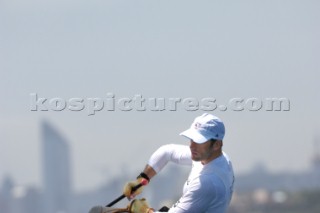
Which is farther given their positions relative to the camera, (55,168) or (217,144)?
(55,168)

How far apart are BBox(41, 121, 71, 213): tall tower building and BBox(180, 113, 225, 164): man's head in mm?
81365

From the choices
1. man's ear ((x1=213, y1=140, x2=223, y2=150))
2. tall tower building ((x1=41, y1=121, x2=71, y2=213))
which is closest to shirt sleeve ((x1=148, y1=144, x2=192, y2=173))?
man's ear ((x1=213, y1=140, x2=223, y2=150))

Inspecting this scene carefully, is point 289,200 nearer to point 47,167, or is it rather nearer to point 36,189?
point 36,189

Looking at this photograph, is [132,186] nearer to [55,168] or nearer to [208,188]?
[208,188]

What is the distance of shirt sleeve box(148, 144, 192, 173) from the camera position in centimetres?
1203

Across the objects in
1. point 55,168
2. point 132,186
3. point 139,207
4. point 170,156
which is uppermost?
point 170,156

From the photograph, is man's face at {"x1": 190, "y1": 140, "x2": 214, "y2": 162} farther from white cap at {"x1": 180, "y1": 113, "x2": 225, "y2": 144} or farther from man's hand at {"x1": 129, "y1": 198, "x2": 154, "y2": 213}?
man's hand at {"x1": 129, "y1": 198, "x2": 154, "y2": 213}

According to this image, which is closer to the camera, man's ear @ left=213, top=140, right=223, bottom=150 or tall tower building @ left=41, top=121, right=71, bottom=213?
man's ear @ left=213, top=140, right=223, bottom=150

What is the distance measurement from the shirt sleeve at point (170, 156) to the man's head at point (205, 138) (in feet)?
1.88

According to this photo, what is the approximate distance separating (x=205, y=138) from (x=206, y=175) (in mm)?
311

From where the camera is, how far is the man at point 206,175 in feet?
37.1

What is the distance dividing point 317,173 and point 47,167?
49.0 m

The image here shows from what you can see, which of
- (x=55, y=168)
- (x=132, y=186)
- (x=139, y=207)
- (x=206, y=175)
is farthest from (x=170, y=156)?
(x=55, y=168)

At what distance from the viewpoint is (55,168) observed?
113500mm
